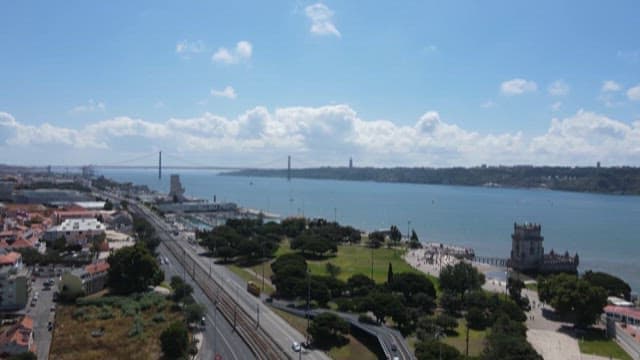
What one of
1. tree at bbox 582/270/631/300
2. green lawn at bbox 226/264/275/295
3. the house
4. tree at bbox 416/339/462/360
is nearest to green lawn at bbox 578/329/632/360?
tree at bbox 582/270/631/300

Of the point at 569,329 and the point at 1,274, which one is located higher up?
the point at 1,274

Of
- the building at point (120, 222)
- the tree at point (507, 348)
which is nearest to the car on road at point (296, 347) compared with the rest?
the tree at point (507, 348)

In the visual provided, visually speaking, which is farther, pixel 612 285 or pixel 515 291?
pixel 612 285

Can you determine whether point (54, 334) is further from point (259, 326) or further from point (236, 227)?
point (236, 227)

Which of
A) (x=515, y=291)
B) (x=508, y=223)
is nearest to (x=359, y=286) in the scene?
(x=515, y=291)

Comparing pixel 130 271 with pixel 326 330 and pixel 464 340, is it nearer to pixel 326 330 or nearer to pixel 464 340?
pixel 326 330

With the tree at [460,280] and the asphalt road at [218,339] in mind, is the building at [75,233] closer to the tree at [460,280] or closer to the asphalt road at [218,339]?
the asphalt road at [218,339]

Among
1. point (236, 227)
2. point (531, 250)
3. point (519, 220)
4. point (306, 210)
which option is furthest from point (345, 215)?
point (531, 250)
